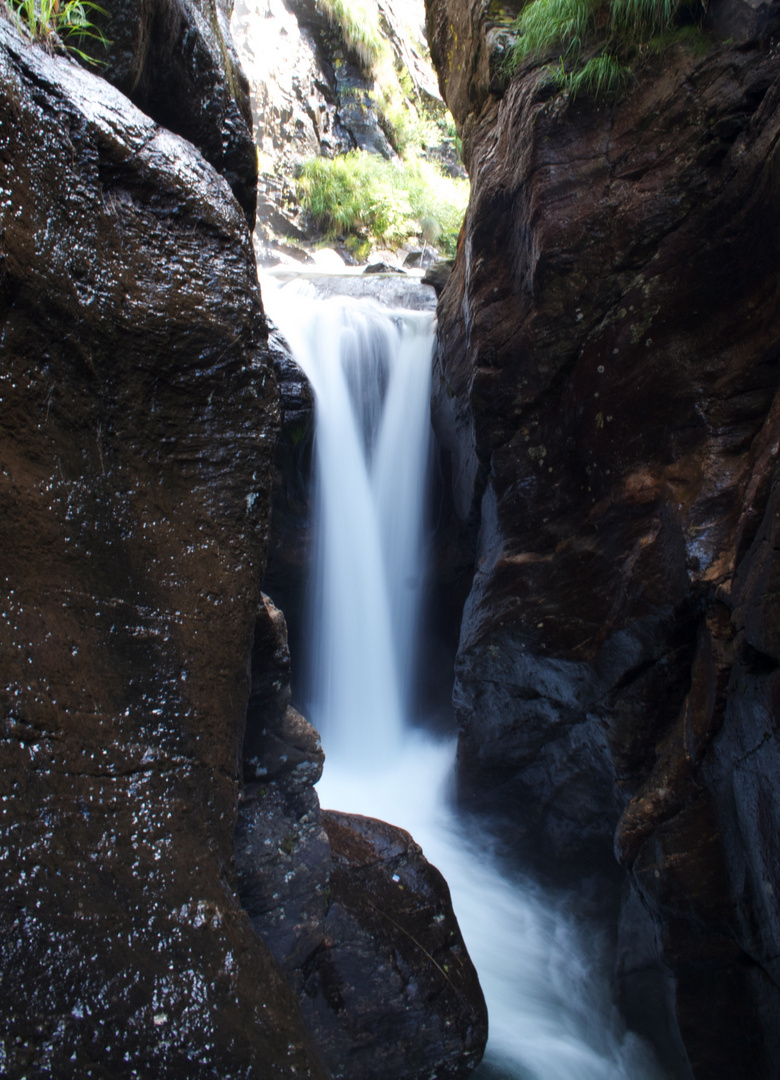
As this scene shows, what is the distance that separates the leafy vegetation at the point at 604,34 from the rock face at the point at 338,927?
13.0 ft

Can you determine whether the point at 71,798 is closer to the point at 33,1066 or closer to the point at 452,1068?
the point at 33,1066

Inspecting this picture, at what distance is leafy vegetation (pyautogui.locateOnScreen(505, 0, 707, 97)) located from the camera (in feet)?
12.4

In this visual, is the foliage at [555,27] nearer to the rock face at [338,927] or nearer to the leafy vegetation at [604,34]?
the leafy vegetation at [604,34]

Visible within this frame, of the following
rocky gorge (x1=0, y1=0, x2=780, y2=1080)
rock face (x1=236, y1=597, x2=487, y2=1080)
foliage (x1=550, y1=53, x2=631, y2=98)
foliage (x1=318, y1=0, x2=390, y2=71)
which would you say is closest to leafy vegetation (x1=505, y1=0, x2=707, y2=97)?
foliage (x1=550, y1=53, x2=631, y2=98)

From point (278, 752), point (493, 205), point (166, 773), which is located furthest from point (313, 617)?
point (166, 773)

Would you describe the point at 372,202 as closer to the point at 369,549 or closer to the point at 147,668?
the point at 369,549

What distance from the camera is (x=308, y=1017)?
2723mm

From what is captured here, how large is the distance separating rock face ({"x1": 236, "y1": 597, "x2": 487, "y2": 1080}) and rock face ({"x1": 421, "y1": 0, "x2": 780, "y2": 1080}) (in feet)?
3.73

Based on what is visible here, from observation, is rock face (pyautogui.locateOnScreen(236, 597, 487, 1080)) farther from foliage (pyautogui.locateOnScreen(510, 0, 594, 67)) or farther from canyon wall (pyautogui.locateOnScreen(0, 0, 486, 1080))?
foliage (pyautogui.locateOnScreen(510, 0, 594, 67))

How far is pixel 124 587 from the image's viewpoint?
6.78ft

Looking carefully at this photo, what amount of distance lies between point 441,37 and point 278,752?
22.4ft

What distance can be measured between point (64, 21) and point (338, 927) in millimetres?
4401

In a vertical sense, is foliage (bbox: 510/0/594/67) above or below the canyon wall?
above

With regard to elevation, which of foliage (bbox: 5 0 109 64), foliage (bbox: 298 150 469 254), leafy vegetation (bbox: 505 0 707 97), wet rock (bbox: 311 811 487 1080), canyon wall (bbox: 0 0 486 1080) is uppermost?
foliage (bbox: 298 150 469 254)
